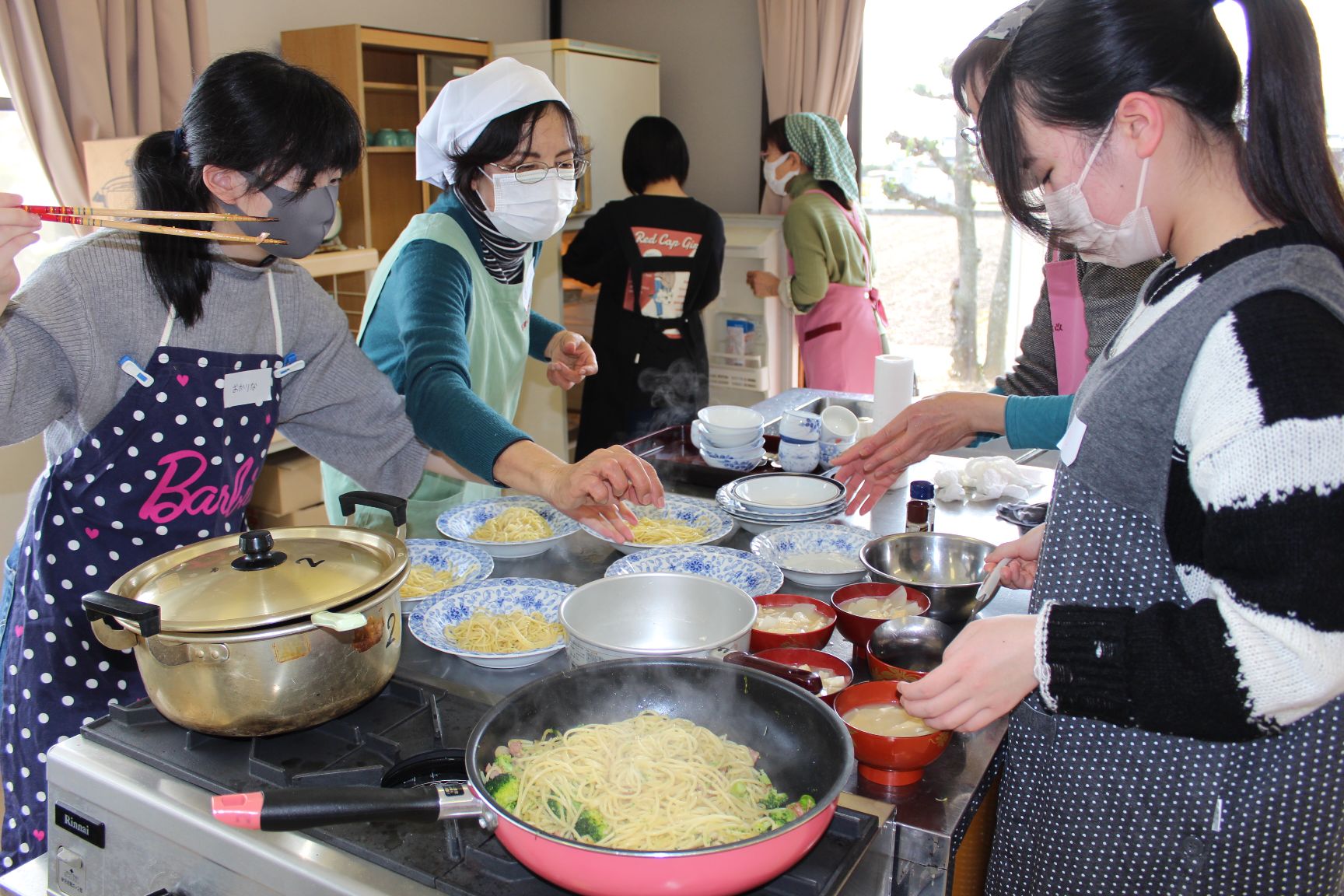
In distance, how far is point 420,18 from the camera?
16.7ft

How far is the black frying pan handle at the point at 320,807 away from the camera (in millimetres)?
899

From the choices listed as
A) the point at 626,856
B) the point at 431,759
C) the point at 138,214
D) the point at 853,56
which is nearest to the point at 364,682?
the point at 431,759

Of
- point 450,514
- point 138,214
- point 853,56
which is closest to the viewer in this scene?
point 138,214

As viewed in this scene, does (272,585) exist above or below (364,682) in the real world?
above

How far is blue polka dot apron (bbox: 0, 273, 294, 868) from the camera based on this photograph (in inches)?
63.9

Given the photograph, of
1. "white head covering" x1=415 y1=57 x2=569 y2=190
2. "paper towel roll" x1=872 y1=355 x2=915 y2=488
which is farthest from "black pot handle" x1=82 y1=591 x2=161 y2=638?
"paper towel roll" x1=872 y1=355 x2=915 y2=488

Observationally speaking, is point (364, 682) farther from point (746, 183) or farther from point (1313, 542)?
point (746, 183)

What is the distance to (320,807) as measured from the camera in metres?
0.91

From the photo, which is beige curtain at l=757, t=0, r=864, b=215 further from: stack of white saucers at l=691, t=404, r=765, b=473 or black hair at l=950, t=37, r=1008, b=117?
black hair at l=950, t=37, r=1008, b=117

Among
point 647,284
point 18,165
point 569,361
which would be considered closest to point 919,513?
point 569,361

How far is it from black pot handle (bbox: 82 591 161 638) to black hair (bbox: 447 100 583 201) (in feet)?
4.51

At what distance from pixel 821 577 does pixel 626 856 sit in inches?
37.3

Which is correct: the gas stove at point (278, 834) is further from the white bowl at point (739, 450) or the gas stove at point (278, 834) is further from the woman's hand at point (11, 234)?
the white bowl at point (739, 450)

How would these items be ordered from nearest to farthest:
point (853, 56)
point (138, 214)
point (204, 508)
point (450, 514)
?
point (138, 214), point (204, 508), point (450, 514), point (853, 56)
